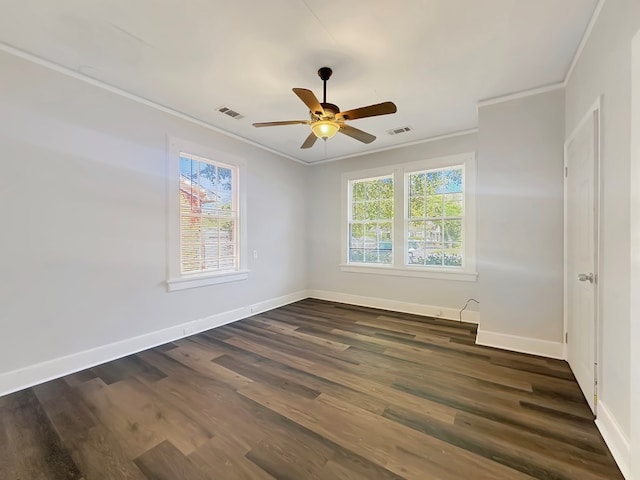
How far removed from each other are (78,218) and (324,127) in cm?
253

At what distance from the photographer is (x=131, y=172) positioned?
301cm

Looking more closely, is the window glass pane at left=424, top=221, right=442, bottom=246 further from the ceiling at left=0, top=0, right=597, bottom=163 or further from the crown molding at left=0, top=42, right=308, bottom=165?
the crown molding at left=0, top=42, right=308, bottom=165

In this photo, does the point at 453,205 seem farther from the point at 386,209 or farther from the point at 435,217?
the point at 386,209

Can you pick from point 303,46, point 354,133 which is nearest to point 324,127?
point 354,133

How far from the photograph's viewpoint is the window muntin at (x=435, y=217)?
4.12 meters

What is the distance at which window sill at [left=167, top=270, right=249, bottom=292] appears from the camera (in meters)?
3.40

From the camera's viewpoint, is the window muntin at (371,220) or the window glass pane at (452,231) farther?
the window muntin at (371,220)

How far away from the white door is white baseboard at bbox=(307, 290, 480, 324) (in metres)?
1.35

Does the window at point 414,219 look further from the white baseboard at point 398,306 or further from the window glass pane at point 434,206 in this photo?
the white baseboard at point 398,306

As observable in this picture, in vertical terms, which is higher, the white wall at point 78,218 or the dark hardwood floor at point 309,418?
the white wall at point 78,218

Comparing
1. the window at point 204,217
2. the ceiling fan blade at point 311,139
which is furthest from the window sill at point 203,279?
the ceiling fan blade at point 311,139

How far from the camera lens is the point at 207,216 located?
3.82m

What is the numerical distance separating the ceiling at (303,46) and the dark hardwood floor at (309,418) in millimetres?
2861

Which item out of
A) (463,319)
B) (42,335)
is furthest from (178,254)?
(463,319)
